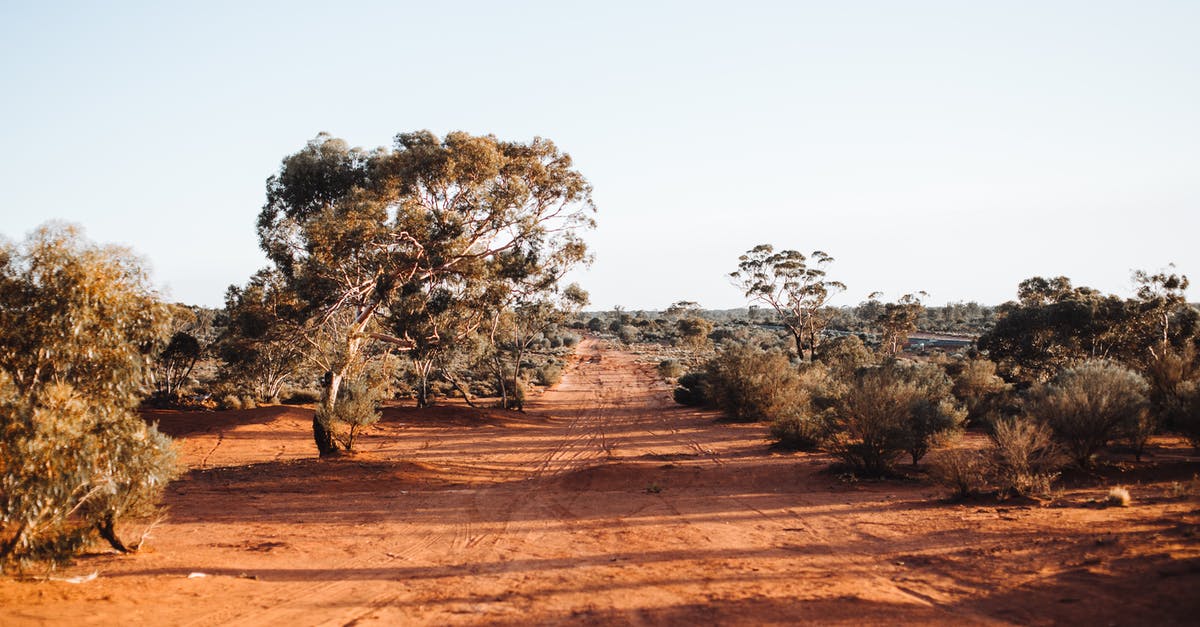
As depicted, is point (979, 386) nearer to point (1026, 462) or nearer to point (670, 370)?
point (1026, 462)

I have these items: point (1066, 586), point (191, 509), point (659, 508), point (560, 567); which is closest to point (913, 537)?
point (1066, 586)

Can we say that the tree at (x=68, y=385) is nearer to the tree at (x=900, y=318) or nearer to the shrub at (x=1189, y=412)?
the shrub at (x=1189, y=412)

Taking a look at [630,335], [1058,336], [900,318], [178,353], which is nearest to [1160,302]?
[1058,336]

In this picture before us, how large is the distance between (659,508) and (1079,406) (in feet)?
27.5

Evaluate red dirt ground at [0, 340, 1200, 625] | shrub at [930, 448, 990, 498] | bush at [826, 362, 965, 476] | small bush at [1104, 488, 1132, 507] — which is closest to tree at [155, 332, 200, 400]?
red dirt ground at [0, 340, 1200, 625]

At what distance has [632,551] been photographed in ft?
30.2

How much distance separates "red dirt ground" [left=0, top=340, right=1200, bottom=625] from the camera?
6.83 metres

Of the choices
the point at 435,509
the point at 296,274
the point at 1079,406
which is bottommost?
the point at 435,509

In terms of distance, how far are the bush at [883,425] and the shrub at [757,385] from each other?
326 inches

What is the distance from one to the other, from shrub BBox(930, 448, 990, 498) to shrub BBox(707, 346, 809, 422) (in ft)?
38.0

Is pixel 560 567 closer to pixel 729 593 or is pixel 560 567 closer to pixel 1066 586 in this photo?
pixel 729 593

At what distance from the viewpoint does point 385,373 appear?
25.2 metres

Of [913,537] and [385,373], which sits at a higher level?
[385,373]

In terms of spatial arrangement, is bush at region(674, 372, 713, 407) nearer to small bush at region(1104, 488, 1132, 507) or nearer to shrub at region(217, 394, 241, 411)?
small bush at region(1104, 488, 1132, 507)
